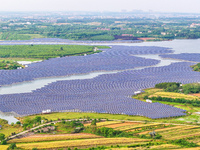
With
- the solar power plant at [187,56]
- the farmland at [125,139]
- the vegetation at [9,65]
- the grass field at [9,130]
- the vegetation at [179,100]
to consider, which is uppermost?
the vegetation at [9,65]

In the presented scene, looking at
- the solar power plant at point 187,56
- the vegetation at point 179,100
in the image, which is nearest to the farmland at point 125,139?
the vegetation at point 179,100

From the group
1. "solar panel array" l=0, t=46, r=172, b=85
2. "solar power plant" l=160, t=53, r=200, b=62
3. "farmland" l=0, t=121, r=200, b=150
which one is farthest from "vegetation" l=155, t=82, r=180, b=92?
"solar power plant" l=160, t=53, r=200, b=62

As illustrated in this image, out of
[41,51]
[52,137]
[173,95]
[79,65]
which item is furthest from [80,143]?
[41,51]

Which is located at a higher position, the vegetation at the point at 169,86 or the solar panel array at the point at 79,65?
the solar panel array at the point at 79,65

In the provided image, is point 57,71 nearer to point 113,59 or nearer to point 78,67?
point 78,67

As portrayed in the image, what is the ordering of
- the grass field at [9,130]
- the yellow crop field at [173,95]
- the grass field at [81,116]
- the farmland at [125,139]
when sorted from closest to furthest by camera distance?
the farmland at [125,139] < the grass field at [9,130] < the grass field at [81,116] < the yellow crop field at [173,95]

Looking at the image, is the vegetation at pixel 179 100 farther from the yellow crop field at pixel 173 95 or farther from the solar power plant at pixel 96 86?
the solar power plant at pixel 96 86
